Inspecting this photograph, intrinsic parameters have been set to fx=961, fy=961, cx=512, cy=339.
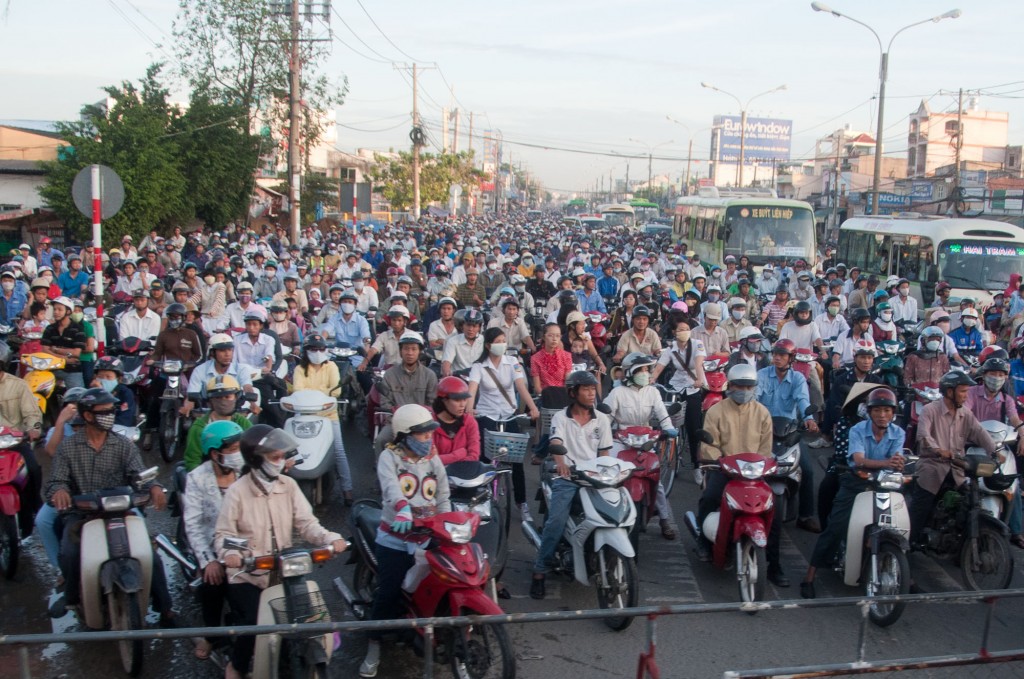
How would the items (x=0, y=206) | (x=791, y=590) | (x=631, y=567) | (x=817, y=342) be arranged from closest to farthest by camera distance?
(x=631, y=567), (x=791, y=590), (x=817, y=342), (x=0, y=206)

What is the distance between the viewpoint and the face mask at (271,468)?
4.86 metres

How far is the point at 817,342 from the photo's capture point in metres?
11.9

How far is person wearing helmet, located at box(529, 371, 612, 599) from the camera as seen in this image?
6.62 m

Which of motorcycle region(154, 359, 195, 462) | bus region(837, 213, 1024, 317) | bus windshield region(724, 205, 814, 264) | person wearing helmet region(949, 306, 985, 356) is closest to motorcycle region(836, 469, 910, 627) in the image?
motorcycle region(154, 359, 195, 462)

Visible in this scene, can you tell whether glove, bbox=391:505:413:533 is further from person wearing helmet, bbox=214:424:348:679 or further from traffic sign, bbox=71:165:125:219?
traffic sign, bbox=71:165:125:219

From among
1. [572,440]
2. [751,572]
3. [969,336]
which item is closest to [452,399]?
[572,440]

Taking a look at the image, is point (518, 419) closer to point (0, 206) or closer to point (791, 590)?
point (791, 590)

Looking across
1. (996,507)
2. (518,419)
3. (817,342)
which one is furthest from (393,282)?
(996,507)

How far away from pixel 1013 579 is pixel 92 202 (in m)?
10.0

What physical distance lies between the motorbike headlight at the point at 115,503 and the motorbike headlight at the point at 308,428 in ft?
8.46

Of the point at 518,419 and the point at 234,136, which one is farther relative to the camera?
the point at 234,136

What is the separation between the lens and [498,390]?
8.35 m

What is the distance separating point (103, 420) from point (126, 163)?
22801 mm

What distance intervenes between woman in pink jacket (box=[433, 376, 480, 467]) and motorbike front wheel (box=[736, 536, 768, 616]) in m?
1.93
